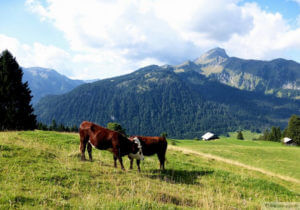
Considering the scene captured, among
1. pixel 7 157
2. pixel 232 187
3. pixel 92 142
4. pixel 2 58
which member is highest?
pixel 2 58

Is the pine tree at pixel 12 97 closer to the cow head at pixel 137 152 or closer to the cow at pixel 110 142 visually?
the cow at pixel 110 142

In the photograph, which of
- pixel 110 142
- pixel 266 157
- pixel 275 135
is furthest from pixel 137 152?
pixel 275 135

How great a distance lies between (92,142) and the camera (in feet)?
44.9

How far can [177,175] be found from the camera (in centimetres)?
1484

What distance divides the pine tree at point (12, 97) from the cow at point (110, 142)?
37.6 metres

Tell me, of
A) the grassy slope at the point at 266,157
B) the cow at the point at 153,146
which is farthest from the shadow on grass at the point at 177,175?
the grassy slope at the point at 266,157

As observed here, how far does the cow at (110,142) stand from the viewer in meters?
13.5

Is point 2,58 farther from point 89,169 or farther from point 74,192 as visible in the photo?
point 74,192

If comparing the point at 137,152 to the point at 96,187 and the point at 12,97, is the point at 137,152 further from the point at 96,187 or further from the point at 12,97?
the point at 12,97

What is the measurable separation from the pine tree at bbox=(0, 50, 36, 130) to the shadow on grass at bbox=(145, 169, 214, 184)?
135 ft

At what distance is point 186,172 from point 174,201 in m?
7.25

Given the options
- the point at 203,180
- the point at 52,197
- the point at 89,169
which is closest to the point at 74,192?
the point at 52,197

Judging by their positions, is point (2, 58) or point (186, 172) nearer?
point (186, 172)

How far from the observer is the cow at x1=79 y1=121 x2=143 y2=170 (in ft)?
44.2
